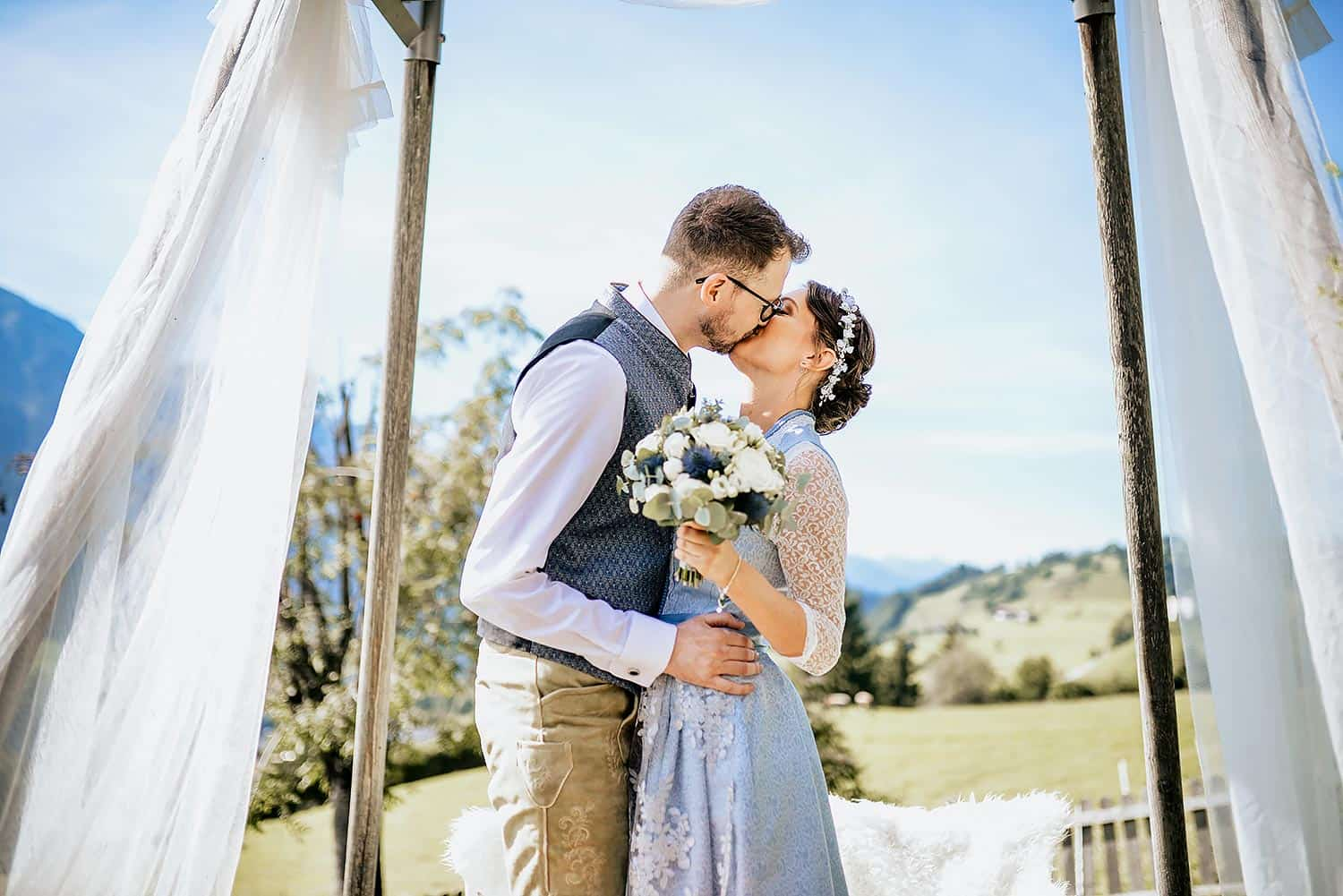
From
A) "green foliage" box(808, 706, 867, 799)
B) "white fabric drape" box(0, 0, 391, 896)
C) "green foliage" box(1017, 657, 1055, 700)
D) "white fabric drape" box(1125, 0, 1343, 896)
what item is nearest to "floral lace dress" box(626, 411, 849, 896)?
"white fabric drape" box(1125, 0, 1343, 896)

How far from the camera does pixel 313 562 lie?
6484 mm

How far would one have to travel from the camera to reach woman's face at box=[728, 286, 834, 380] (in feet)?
8.52

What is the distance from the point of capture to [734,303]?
7.77 ft

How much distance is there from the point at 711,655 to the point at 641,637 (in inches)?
6.0

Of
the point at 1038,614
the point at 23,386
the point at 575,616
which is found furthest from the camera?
the point at 1038,614

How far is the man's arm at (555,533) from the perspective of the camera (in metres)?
2.01

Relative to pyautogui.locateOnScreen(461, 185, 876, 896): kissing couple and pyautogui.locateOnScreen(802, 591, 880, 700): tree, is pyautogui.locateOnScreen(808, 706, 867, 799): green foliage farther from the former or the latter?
pyautogui.locateOnScreen(461, 185, 876, 896): kissing couple

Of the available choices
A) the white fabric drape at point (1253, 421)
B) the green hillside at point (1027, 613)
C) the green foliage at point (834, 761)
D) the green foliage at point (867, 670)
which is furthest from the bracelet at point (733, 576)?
the green hillside at point (1027, 613)

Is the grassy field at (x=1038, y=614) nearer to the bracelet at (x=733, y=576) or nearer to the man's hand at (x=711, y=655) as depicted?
the man's hand at (x=711, y=655)

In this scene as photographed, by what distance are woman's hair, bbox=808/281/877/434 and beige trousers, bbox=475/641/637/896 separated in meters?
0.99

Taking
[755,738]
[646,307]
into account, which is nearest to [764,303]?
[646,307]

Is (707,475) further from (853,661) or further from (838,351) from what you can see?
(853,661)

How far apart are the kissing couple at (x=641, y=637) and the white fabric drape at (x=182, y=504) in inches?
23.6

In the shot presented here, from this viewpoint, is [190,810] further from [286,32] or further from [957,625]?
[957,625]
